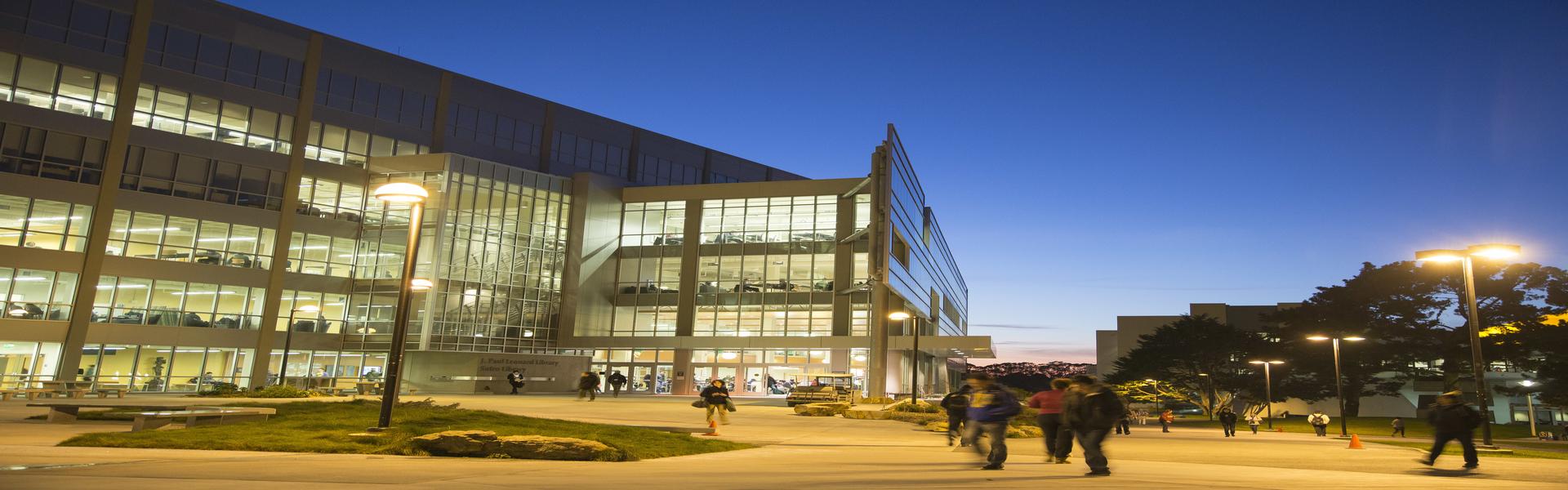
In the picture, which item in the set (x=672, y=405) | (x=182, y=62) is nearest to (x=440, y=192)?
(x=182, y=62)

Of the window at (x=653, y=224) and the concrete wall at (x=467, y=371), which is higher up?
the window at (x=653, y=224)

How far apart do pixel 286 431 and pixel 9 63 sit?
35110 mm

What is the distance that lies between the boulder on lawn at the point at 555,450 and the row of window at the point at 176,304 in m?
37.2

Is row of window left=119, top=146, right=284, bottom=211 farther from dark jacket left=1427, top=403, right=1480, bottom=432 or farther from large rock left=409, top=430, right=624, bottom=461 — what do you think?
dark jacket left=1427, top=403, right=1480, bottom=432

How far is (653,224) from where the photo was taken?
55.7 m

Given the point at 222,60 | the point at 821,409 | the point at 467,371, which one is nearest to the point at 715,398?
the point at 821,409

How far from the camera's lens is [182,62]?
138 ft

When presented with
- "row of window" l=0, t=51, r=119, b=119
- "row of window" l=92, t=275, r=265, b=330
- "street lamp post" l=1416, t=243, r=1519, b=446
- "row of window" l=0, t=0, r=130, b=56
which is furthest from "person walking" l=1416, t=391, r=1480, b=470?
"row of window" l=0, t=0, r=130, b=56

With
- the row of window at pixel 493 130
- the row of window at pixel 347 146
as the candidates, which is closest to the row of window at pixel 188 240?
the row of window at pixel 347 146

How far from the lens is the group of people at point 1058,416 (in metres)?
11.1

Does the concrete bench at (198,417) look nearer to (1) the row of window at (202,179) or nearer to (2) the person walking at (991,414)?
(2) the person walking at (991,414)

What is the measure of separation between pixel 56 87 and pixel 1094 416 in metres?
45.0

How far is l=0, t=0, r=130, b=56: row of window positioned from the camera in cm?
Result: 3772

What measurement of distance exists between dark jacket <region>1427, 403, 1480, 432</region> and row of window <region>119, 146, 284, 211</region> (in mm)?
46522
